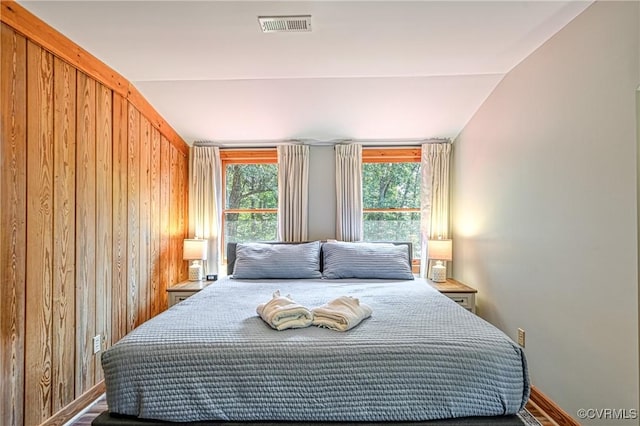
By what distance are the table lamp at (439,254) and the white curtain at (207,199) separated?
2.27m

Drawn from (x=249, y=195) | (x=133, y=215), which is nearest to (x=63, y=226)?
(x=133, y=215)

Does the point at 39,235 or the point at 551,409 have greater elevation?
the point at 39,235

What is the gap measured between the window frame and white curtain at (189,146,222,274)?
119 millimetres

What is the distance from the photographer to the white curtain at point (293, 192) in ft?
12.6

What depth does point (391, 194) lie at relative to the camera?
4.01 m

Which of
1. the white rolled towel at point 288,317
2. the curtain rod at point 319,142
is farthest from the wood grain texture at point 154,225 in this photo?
the white rolled towel at point 288,317

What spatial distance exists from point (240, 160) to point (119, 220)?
1586 millimetres

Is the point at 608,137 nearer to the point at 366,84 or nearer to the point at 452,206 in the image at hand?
the point at 366,84

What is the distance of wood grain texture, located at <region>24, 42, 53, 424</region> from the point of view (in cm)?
192

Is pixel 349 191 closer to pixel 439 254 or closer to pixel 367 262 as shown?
pixel 367 262

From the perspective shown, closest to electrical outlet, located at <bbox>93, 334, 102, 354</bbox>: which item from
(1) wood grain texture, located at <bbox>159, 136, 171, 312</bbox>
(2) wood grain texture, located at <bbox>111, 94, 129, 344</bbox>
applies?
(2) wood grain texture, located at <bbox>111, 94, 129, 344</bbox>

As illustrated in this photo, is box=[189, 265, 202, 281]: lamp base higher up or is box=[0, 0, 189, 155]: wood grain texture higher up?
box=[0, 0, 189, 155]: wood grain texture

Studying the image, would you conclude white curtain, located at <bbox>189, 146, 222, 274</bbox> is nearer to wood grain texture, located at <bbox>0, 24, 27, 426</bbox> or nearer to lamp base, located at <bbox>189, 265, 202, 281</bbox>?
lamp base, located at <bbox>189, 265, 202, 281</bbox>

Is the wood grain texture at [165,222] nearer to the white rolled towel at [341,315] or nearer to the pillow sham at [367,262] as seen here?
the pillow sham at [367,262]
